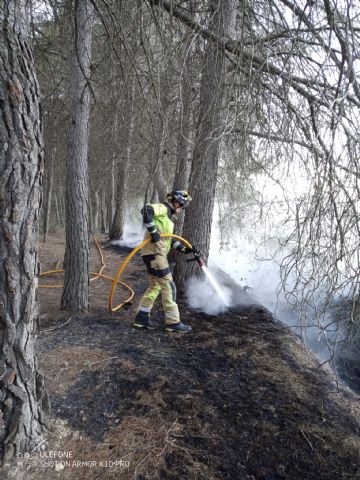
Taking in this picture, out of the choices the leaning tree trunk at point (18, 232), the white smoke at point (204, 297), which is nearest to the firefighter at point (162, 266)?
the white smoke at point (204, 297)

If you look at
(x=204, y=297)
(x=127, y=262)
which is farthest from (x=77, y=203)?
(x=204, y=297)

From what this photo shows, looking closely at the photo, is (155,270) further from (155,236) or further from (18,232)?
(18,232)

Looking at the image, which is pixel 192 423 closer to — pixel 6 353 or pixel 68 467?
pixel 68 467

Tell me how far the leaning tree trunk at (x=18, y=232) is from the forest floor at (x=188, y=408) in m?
0.30

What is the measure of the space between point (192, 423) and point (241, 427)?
0.39 meters

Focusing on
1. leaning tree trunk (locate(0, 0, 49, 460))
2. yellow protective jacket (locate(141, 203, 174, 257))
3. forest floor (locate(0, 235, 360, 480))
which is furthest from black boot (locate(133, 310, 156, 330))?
leaning tree trunk (locate(0, 0, 49, 460))

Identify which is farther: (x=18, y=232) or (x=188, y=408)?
(x=188, y=408)

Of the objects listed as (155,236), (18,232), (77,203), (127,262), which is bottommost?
(127,262)

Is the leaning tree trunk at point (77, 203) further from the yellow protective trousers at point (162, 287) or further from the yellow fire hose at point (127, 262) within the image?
the yellow protective trousers at point (162, 287)

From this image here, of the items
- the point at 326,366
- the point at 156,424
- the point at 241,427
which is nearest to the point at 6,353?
the point at 156,424

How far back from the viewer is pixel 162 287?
4.29 metres

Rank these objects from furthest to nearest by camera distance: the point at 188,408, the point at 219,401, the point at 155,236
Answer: the point at 155,236 < the point at 219,401 < the point at 188,408

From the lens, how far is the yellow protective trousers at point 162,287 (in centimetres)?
421

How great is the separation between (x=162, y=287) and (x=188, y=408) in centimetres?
182
